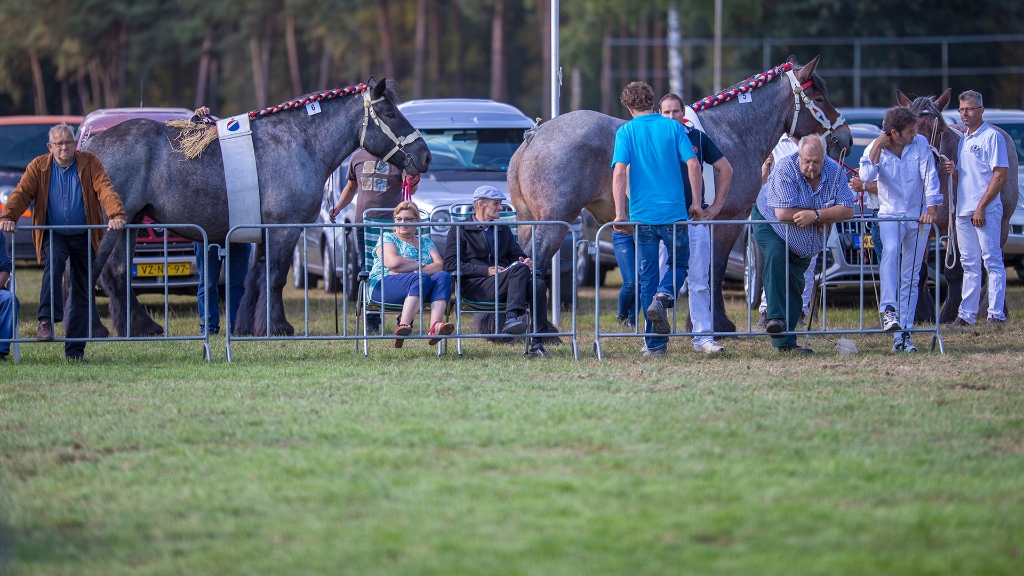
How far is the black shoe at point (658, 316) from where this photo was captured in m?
8.88

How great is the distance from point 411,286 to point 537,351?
1088 millimetres

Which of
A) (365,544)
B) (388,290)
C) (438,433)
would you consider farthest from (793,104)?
(365,544)

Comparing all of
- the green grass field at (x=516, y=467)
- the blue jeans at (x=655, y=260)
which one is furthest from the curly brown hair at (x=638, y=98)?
the green grass field at (x=516, y=467)

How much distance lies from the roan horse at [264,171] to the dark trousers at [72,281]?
1.85 feet

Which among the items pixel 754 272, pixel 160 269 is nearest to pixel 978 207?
pixel 754 272

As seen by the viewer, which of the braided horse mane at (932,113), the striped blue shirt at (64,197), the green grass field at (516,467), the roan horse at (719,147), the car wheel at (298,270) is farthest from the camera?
the car wheel at (298,270)

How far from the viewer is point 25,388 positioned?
7.95 meters

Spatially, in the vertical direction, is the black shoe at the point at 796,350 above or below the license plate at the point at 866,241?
below

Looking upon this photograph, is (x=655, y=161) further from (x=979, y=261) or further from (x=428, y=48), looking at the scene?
(x=428, y=48)

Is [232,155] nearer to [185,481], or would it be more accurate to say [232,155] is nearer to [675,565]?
[185,481]

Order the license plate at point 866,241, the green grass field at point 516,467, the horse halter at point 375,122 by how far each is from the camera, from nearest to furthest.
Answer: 1. the green grass field at point 516,467
2. the horse halter at point 375,122
3. the license plate at point 866,241

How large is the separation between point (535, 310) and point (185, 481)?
4242 millimetres

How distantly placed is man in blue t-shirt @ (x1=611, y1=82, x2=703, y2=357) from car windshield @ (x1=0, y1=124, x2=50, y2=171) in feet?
31.0

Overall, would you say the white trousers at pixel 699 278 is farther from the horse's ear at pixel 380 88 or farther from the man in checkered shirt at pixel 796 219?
the horse's ear at pixel 380 88
